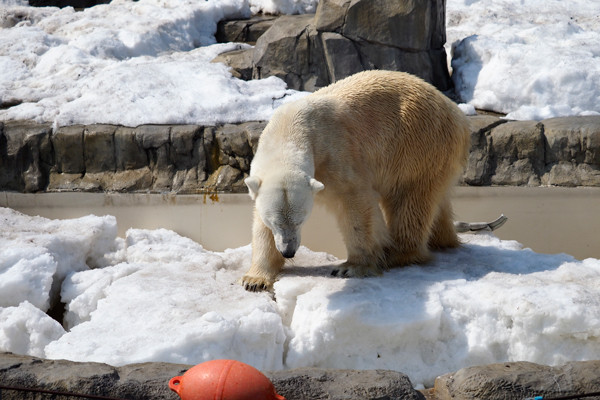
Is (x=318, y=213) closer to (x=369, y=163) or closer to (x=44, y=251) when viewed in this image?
(x=369, y=163)

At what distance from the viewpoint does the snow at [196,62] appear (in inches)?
256

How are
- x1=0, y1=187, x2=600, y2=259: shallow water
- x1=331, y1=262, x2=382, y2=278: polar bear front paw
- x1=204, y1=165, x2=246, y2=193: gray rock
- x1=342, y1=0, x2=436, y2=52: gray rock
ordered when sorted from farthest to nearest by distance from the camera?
x1=342, y1=0, x2=436, y2=52: gray rock, x1=204, y1=165, x2=246, y2=193: gray rock, x1=0, y1=187, x2=600, y2=259: shallow water, x1=331, y1=262, x2=382, y2=278: polar bear front paw

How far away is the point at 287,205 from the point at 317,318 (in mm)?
666

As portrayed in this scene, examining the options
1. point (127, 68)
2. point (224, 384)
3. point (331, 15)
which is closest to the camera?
point (224, 384)

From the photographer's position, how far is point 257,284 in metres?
4.25

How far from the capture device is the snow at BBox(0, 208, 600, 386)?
3.65 meters

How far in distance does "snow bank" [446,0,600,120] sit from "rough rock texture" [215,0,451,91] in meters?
0.51

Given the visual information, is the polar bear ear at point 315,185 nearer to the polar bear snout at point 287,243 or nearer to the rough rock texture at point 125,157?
the polar bear snout at point 287,243

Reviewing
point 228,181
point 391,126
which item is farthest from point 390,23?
point 391,126

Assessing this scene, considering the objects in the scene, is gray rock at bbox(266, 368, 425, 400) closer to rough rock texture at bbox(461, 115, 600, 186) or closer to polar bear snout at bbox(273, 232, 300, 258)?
polar bear snout at bbox(273, 232, 300, 258)

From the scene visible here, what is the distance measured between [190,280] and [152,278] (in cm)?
25

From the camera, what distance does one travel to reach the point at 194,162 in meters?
6.16

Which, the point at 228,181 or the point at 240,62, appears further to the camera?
the point at 240,62

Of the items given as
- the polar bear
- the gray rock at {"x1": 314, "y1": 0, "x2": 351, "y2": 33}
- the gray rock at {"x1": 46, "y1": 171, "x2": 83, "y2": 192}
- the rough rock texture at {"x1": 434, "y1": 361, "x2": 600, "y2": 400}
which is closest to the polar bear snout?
the polar bear
